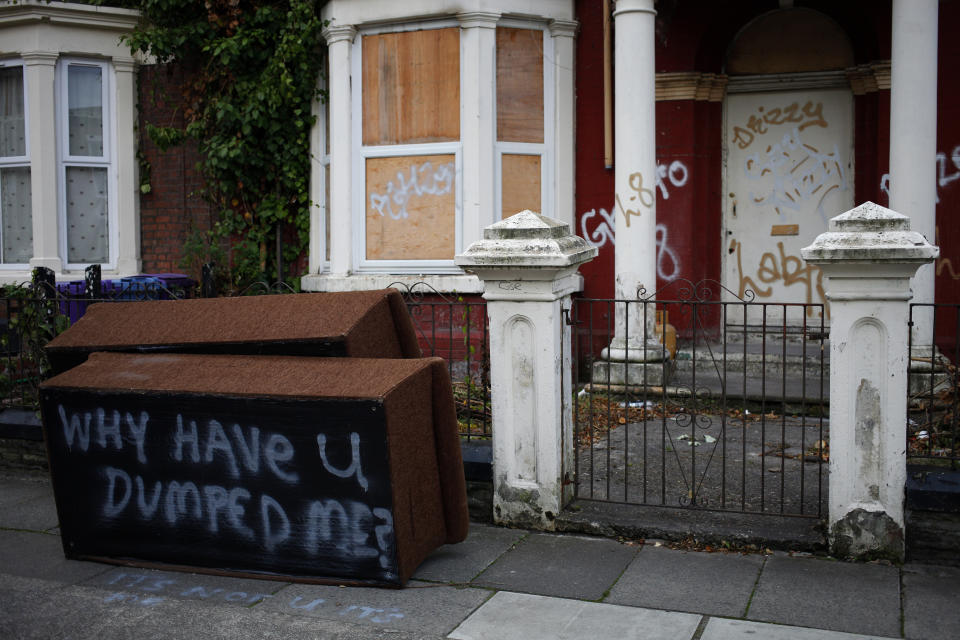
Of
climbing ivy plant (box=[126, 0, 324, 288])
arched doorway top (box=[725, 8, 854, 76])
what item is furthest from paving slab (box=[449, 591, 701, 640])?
arched doorway top (box=[725, 8, 854, 76])

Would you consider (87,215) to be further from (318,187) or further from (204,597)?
(204,597)

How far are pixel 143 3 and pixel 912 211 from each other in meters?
7.65

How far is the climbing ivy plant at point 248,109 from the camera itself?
9352mm

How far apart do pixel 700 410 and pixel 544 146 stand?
10.3ft

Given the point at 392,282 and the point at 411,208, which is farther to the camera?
the point at 411,208

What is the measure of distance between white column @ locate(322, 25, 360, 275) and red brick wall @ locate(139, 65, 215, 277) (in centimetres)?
173

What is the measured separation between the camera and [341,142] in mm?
9141

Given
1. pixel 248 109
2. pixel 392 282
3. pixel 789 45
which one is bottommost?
pixel 392 282

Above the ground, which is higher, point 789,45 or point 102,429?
point 789,45

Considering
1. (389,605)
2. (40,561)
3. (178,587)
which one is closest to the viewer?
(389,605)

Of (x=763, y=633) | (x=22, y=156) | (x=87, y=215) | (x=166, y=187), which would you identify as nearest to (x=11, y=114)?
(x=22, y=156)

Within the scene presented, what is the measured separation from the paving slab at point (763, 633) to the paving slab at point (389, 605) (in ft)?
3.29

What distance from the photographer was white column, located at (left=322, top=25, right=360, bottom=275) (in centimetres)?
912

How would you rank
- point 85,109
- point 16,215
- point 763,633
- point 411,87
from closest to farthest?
point 763,633 < point 411,87 < point 85,109 < point 16,215
